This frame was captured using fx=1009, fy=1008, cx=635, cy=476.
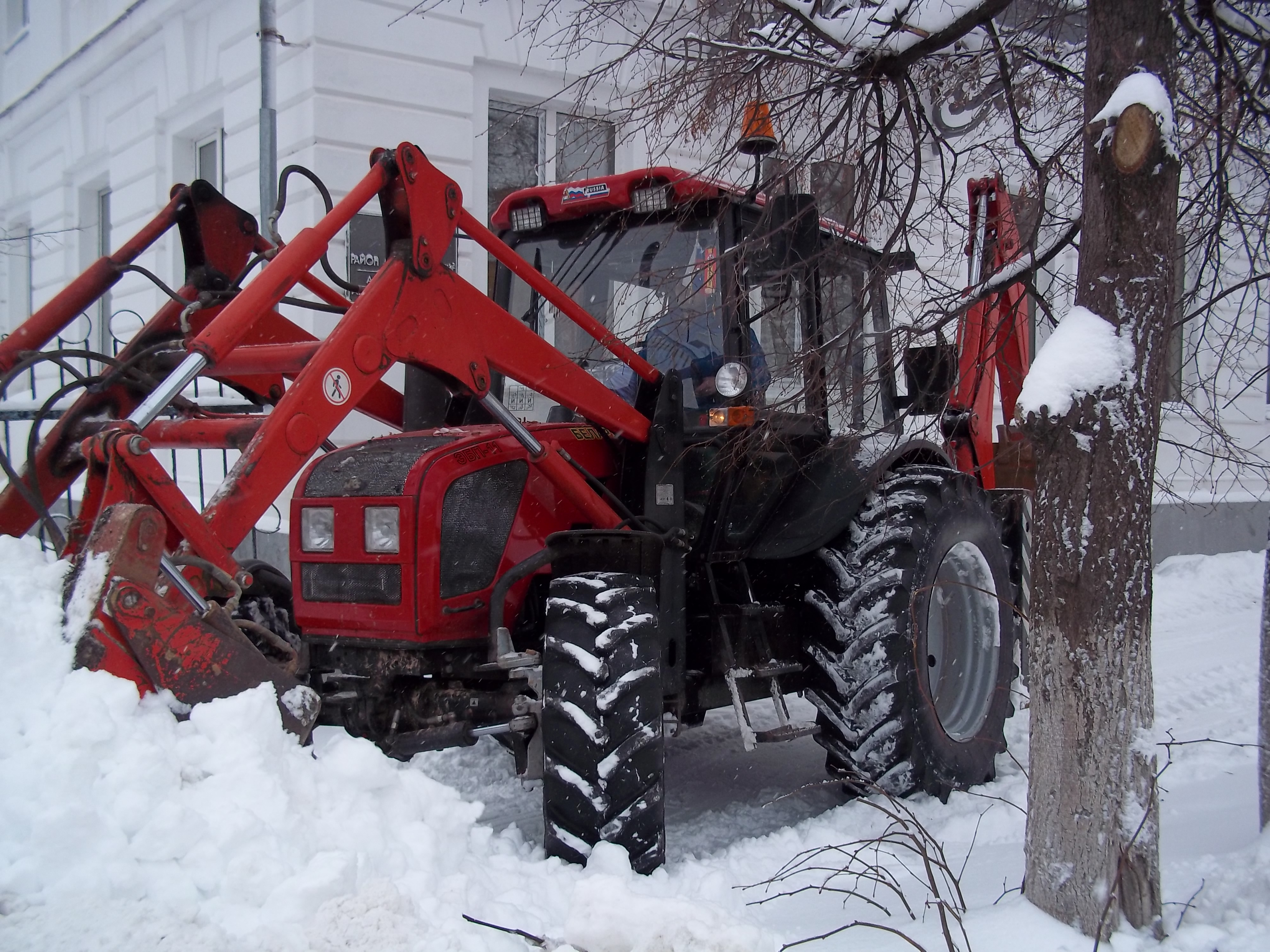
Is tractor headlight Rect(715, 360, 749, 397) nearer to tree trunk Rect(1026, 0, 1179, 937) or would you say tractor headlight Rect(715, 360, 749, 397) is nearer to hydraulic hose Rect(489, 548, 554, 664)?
hydraulic hose Rect(489, 548, 554, 664)

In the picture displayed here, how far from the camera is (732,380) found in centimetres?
364

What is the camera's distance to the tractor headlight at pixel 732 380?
364 cm

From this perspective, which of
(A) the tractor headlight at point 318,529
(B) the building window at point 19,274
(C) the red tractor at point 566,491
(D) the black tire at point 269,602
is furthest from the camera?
(B) the building window at point 19,274

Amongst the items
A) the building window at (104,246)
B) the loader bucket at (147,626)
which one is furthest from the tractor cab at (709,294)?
the building window at (104,246)

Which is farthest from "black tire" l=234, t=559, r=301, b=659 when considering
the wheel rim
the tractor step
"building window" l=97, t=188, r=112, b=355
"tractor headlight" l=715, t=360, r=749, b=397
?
"building window" l=97, t=188, r=112, b=355

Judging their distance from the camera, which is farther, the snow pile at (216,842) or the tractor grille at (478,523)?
the tractor grille at (478,523)

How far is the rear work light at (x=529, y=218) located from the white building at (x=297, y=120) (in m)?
0.31

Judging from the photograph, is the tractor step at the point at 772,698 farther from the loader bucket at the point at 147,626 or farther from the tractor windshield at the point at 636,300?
the loader bucket at the point at 147,626

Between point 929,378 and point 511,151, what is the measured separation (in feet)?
17.4

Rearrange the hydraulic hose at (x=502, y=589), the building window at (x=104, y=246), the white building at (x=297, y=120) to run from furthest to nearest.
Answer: the building window at (x=104, y=246), the white building at (x=297, y=120), the hydraulic hose at (x=502, y=589)

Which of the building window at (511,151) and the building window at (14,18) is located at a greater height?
the building window at (14,18)

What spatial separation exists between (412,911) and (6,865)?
0.80 metres

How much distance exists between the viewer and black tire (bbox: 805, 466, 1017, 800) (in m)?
3.76

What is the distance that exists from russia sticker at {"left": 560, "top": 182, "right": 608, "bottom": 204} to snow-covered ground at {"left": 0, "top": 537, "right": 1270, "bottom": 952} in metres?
2.35
